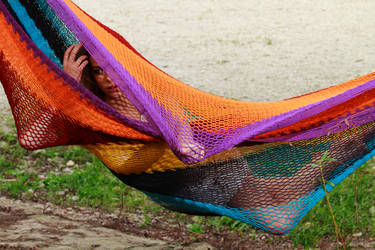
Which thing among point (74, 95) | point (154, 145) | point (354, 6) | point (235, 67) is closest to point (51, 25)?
point (74, 95)

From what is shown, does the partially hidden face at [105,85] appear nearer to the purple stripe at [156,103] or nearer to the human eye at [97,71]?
the human eye at [97,71]

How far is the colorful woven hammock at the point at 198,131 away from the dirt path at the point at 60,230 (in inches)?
15.1

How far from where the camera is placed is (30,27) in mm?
2105

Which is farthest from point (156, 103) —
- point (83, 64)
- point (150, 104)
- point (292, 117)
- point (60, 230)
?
point (60, 230)

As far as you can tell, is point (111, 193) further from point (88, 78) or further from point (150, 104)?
point (150, 104)

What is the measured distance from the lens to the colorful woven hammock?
64.1 inches

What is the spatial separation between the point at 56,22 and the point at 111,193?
1.09m

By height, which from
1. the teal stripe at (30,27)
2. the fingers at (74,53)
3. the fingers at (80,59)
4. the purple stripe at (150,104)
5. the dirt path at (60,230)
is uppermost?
the teal stripe at (30,27)

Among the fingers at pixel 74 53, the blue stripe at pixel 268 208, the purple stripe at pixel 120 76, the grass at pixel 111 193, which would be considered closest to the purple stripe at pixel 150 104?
the purple stripe at pixel 120 76

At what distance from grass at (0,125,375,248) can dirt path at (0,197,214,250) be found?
0.32ft

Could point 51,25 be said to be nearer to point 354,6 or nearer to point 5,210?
point 5,210

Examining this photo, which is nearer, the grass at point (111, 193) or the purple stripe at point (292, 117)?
the purple stripe at point (292, 117)

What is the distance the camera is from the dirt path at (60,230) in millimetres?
2068

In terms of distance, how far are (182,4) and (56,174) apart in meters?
4.51
